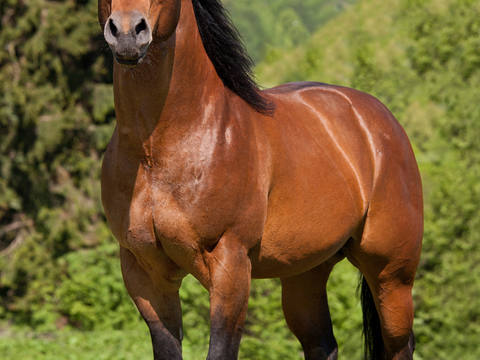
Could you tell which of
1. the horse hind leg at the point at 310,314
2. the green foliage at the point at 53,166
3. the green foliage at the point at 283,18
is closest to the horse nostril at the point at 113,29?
the horse hind leg at the point at 310,314

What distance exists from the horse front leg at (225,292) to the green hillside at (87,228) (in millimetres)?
1066

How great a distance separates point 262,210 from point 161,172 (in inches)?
17.3

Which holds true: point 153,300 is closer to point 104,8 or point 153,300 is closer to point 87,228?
point 104,8

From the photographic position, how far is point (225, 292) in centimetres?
217

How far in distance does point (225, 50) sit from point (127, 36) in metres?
0.69

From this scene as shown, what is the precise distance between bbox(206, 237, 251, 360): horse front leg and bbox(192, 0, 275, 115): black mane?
0.67 metres

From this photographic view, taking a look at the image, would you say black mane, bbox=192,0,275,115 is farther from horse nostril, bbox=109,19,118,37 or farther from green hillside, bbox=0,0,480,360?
horse nostril, bbox=109,19,118,37

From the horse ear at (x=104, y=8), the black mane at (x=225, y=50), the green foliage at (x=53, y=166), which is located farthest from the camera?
the green foliage at (x=53, y=166)

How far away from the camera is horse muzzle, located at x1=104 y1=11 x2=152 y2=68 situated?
1817mm

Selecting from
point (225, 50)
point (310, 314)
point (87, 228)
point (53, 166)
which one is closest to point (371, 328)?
point (310, 314)

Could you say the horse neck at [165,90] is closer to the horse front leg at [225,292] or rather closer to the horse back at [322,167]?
the horse back at [322,167]

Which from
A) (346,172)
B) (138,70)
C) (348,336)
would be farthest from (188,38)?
(348,336)

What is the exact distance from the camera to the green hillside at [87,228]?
7895 mm

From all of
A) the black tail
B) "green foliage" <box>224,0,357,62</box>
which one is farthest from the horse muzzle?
"green foliage" <box>224,0,357,62</box>
